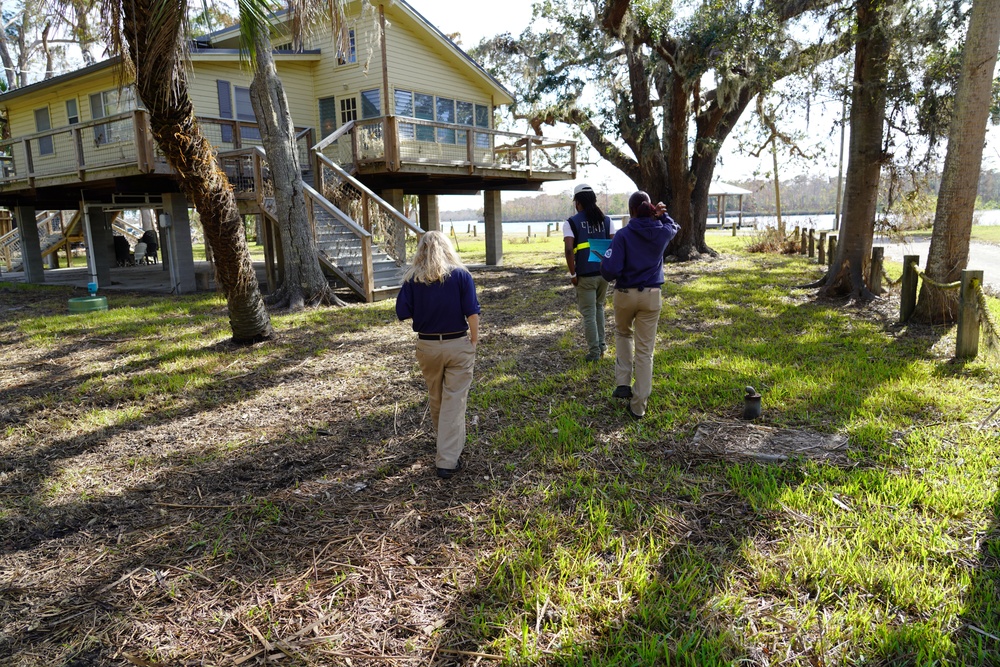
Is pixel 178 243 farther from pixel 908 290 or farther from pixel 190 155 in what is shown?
pixel 908 290

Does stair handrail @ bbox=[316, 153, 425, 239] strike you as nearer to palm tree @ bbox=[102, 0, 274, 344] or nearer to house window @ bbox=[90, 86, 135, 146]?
house window @ bbox=[90, 86, 135, 146]

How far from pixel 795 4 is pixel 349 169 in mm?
9941

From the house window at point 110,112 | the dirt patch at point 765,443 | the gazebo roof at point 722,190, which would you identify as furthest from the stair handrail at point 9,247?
the gazebo roof at point 722,190

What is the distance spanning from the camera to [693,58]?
1421cm

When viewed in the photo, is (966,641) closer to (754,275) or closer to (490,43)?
(754,275)

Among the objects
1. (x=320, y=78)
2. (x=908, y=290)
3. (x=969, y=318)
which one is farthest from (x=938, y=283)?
(x=320, y=78)

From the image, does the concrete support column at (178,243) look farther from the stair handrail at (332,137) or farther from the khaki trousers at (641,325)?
the khaki trousers at (641,325)

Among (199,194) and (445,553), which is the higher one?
(199,194)

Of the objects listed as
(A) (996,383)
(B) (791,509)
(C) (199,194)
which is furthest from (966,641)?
(C) (199,194)

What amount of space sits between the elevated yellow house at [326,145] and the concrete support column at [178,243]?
1.2 inches

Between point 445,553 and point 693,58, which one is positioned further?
point 693,58

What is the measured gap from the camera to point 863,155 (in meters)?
10.4

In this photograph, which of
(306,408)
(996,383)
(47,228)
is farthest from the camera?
(47,228)

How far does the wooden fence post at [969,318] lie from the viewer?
6422 mm
